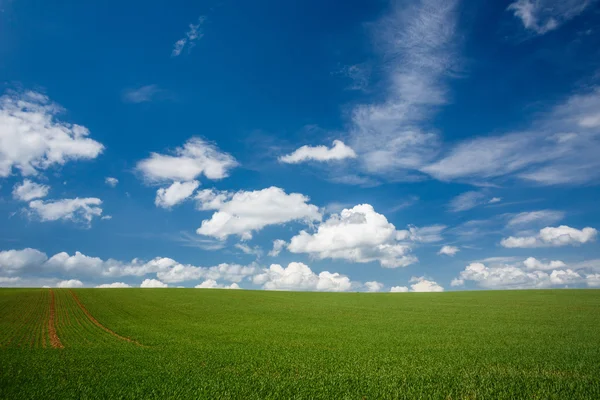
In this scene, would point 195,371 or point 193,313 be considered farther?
point 193,313

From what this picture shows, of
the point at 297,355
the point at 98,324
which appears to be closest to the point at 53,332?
the point at 98,324

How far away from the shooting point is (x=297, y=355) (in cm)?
2334

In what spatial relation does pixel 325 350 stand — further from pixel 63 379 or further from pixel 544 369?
pixel 63 379

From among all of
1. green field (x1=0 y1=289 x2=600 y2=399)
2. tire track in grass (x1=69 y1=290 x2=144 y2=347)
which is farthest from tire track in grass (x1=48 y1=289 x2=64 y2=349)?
tire track in grass (x1=69 y1=290 x2=144 y2=347)

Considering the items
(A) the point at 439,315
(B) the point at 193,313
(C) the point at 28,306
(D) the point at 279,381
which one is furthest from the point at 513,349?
(C) the point at 28,306

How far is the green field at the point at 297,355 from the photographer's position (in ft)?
50.2

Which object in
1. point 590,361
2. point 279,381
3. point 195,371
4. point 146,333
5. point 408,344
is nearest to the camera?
point 279,381

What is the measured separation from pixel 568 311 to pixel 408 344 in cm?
3793

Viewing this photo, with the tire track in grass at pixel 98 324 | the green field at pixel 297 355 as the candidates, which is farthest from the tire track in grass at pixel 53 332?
the tire track in grass at pixel 98 324

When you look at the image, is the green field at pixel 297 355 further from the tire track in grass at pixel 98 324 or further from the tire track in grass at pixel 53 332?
the tire track in grass at pixel 53 332

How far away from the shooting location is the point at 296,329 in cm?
3688

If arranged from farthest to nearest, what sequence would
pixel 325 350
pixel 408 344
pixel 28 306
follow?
pixel 28 306 < pixel 408 344 < pixel 325 350

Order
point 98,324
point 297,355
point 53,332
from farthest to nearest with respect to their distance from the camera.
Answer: point 98,324
point 53,332
point 297,355

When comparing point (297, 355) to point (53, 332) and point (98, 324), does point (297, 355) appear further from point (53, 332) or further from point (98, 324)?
point (98, 324)
